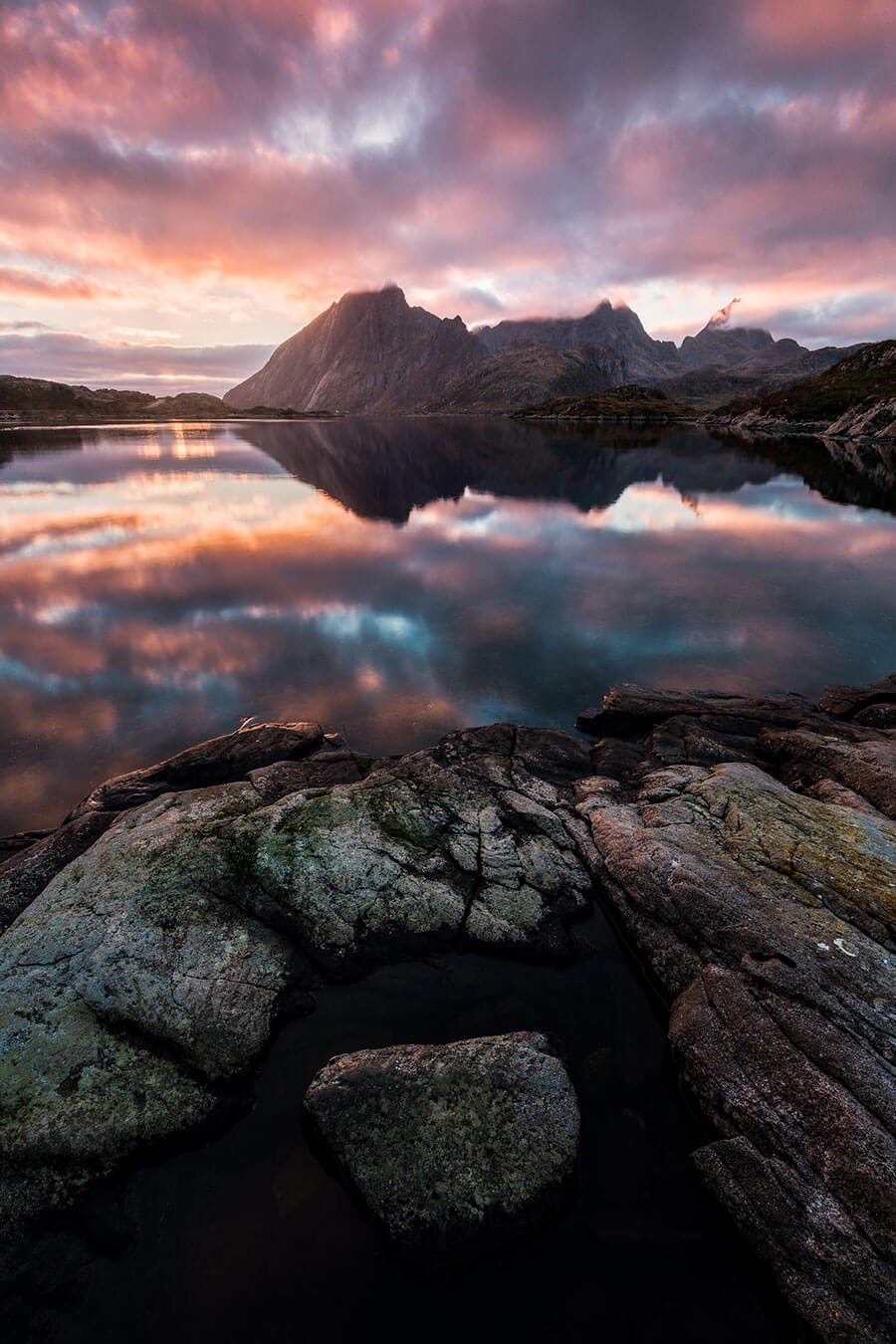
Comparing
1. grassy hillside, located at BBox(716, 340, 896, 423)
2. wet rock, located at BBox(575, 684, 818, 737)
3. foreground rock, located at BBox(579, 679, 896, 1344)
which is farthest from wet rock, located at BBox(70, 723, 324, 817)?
grassy hillside, located at BBox(716, 340, 896, 423)

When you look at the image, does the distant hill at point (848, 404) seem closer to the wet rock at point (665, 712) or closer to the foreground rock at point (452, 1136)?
the wet rock at point (665, 712)

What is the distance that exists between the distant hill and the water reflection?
91.1 meters

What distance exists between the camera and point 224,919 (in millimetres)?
11102

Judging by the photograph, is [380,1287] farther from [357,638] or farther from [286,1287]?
[357,638]

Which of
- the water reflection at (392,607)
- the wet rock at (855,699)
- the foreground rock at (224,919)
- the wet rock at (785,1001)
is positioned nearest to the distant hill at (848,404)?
the water reflection at (392,607)

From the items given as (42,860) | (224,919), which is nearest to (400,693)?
(224,919)

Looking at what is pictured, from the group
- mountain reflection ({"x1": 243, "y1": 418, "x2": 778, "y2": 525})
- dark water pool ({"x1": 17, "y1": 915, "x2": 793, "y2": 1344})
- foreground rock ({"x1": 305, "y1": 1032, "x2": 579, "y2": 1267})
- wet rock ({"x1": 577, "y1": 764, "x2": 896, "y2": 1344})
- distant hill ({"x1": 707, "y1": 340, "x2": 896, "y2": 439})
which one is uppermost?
distant hill ({"x1": 707, "y1": 340, "x2": 896, "y2": 439})

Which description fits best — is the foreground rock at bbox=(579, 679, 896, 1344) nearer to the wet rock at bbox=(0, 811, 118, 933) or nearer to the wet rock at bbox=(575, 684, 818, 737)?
the wet rock at bbox=(575, 684, 818, 737)

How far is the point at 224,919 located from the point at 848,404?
8221 inches

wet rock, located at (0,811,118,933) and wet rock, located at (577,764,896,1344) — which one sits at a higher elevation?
wet rock, located at (577,764,896,1344)

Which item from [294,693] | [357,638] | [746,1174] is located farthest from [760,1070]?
[357,638]

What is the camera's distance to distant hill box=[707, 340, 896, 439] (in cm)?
13609

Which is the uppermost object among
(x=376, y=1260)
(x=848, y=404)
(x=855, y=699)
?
(x=848, y=404)

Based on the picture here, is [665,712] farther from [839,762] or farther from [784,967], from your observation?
[784,967]
